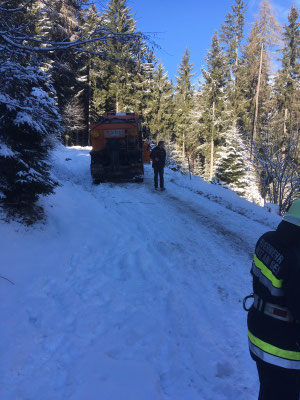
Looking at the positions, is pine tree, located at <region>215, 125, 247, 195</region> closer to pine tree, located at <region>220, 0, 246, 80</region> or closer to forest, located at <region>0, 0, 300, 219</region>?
forest, located at <region>0, 0, 300, 219</region>

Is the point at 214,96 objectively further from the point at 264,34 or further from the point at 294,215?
the point at 294,215

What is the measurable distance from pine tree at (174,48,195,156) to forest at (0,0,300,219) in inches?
5.6

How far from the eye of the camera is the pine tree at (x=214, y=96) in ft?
88.3

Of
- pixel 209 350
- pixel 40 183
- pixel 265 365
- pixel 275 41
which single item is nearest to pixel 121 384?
pixel 209 350

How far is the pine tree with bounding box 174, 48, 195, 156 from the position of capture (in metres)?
33.8

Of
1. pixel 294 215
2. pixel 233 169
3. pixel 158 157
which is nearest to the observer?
pixel 294 215

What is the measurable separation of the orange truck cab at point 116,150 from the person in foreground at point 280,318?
9985 mm

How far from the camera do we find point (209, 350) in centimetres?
275

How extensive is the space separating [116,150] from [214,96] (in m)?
20.6

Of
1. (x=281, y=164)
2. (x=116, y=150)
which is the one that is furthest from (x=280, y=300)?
(x=281, y=164)

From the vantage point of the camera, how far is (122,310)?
3.31 meters

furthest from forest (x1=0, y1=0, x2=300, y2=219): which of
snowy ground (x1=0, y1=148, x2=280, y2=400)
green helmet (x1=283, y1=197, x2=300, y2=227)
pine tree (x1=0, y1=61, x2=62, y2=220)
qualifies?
green helmet (x1=283, y1=197, x2=300, y2=227)

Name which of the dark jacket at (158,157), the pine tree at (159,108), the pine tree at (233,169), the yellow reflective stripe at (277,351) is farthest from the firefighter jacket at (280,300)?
the pine tree at (159,108)

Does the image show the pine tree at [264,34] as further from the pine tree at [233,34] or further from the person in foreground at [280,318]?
the person in foreground at [280,318]
